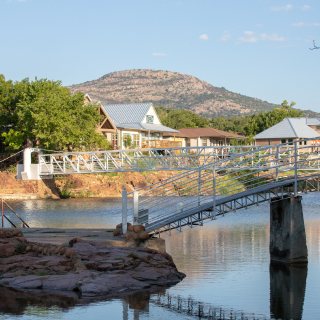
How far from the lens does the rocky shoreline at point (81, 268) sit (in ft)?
42.6

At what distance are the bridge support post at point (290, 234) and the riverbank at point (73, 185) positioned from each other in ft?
→ 111

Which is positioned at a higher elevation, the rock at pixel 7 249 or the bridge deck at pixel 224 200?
the bridge deck at pixel 224 200

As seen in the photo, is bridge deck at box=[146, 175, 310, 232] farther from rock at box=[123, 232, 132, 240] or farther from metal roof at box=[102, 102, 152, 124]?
metal roof at box=[102, 102, 152, 124]

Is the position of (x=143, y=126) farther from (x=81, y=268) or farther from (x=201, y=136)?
(x=81, y=268)

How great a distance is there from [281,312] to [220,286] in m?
2.61

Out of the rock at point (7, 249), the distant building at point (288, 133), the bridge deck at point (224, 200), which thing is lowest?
the rock at point (7, 249)

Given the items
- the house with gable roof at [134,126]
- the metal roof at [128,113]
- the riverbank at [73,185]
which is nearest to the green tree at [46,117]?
the riverbank at [73,185]

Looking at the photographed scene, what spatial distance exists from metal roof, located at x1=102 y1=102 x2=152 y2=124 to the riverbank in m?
13.2

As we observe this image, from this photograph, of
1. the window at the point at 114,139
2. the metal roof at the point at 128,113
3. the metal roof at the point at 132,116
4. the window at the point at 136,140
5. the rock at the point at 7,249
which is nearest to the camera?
the rock at the point at 7,249

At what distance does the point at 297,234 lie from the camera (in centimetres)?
1777

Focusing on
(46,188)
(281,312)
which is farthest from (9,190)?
(281,312)

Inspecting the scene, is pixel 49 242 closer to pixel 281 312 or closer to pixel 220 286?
pixel 220 286

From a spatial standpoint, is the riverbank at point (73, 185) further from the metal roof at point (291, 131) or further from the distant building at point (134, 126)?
the metal roof at point (291, 131)

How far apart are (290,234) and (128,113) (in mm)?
52457
